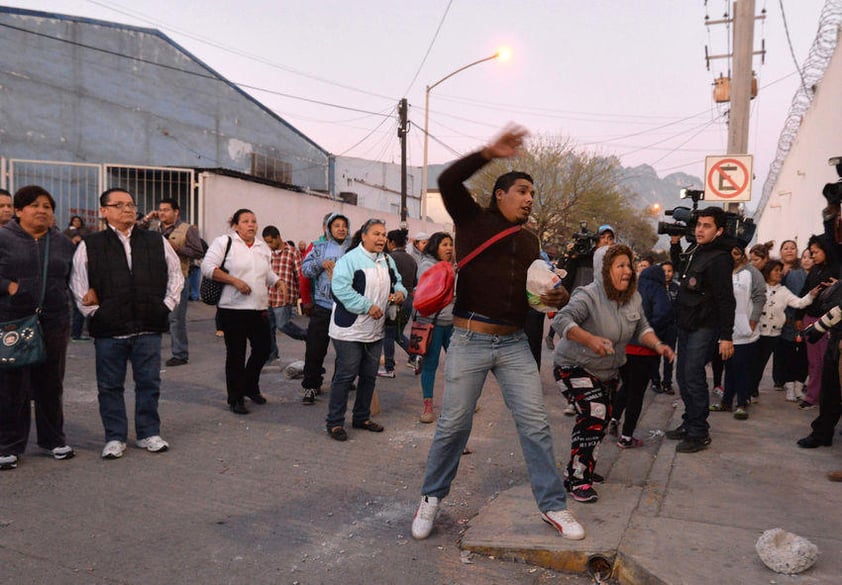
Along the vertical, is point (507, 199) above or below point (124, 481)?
above

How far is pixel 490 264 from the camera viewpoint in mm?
3701

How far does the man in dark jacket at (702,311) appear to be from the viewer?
5.51 meters

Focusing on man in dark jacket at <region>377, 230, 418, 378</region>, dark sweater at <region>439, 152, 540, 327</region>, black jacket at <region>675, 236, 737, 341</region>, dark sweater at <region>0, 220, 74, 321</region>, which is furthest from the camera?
man in dark jacket at <region>377, 230, 418, 378</region>

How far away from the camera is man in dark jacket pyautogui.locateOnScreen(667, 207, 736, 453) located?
5508 mm

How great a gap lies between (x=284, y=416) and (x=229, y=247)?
173cm

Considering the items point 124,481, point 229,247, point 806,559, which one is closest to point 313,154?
point 229,247

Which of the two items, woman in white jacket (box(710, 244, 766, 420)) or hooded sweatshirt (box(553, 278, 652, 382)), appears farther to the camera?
woman in white jacket (box(710, 244, 766, 420))

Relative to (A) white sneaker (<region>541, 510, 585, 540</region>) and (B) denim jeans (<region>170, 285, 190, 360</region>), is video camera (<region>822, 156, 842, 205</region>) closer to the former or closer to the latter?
(A) white sneaker (<region>541, 510, 585, 540</region>)

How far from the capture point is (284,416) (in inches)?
260

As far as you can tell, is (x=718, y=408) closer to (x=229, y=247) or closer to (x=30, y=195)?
(x=229, y=247)

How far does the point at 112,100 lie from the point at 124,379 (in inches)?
703

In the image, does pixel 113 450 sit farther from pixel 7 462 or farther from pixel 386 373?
pixel 386 373

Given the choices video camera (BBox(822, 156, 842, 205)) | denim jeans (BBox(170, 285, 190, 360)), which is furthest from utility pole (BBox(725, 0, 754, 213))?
denim jeans (BBox(170, 285, 190, 360))

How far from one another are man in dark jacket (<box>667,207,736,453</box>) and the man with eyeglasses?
4229 mm
